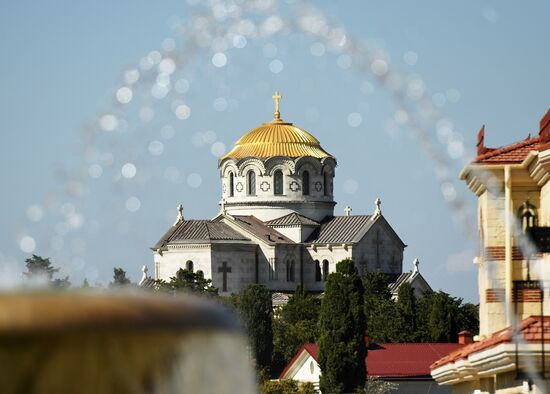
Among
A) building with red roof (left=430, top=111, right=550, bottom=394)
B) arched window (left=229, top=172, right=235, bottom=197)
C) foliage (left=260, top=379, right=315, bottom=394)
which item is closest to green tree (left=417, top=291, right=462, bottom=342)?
foliage (left=260, top=379, right=315, bottom=394)

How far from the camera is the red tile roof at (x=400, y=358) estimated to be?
211 ft

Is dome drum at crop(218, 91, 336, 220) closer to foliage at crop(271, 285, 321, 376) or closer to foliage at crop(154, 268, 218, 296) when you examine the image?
foliage at crop(271, 285, 321, 376)

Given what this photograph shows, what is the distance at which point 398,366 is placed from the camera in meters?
65.9

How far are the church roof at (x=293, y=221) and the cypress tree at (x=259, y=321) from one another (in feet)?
131

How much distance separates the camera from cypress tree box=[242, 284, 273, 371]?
7206cm

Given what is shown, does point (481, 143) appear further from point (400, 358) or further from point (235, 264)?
point (235, 264)

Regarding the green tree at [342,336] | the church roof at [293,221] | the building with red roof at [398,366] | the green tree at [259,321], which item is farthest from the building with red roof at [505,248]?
the church roof at [293,221]

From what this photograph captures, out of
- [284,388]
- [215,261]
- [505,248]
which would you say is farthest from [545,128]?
[215,261]

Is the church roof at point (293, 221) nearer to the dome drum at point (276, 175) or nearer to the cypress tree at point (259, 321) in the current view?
the dome drum at point (276, 175)

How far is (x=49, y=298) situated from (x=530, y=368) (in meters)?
10.6

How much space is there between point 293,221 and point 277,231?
4.67 ft

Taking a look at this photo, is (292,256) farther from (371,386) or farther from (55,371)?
(55,371)

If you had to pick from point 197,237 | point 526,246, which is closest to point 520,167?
point 526,246

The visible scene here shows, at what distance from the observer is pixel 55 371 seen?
203 centimetres
